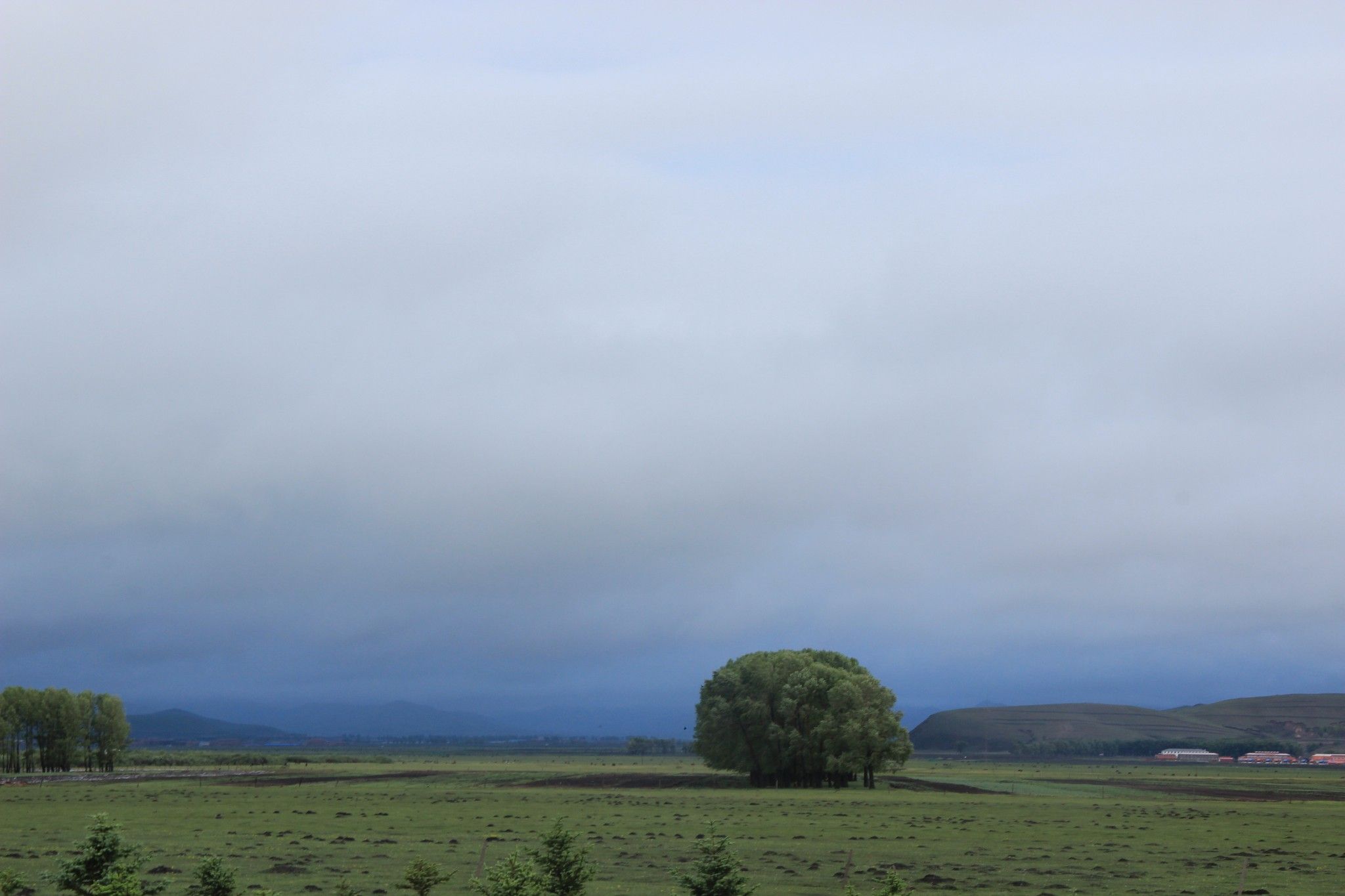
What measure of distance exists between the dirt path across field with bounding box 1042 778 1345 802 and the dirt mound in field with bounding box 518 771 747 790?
36.0 m

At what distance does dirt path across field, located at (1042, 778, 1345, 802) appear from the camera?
97.9m

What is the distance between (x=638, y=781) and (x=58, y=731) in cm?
9657

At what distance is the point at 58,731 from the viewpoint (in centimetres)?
16412

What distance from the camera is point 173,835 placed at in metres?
52.4

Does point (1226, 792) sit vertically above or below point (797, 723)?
below

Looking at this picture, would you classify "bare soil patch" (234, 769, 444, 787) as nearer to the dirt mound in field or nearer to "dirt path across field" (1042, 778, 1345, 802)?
the dirt mound in field

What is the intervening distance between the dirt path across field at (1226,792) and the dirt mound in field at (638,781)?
118 ft

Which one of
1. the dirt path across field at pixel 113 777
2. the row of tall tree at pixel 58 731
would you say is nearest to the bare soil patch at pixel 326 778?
the dirt path across field at pixel 113 777

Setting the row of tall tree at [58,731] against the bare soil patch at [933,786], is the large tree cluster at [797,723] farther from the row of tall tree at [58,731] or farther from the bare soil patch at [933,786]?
the row of tall tree at [58,731]

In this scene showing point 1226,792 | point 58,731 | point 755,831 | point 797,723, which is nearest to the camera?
point 755,831

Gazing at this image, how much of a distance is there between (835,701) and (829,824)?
5271 centimetres

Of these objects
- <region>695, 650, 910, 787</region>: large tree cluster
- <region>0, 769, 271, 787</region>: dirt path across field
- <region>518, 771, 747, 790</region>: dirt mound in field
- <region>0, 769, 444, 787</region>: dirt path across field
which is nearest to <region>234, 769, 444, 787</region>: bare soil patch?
<region>0, 769, 444, 787</region>: dirt path across field

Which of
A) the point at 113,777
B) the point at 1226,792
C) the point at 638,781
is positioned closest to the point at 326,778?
the point at 113,777

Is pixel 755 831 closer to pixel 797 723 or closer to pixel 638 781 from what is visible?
pixel 797 723
